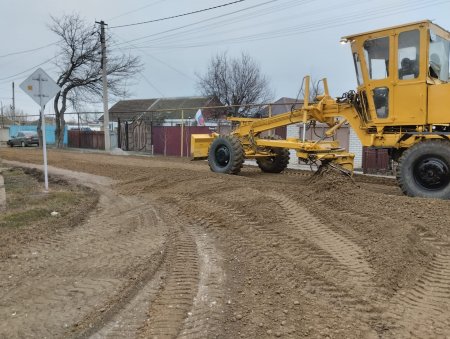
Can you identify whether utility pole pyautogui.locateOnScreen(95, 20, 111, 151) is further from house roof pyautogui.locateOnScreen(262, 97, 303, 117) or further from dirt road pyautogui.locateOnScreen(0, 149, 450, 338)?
dirt road pyautogui.locateOnScreen(0, 149, 450, 338)

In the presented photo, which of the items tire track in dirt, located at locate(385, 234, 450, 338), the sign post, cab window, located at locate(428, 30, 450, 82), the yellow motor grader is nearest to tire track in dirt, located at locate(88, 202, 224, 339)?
tire track in dirt, located at locate(385, 234, 450, 338)

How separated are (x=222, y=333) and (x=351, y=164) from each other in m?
7.83

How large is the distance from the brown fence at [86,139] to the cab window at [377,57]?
79.8ft

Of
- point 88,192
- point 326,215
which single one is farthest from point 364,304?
point 88,192

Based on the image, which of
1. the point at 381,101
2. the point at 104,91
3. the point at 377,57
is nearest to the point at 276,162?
the point at 381,101

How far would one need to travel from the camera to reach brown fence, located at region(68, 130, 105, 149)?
105 ft

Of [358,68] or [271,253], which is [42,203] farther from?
[358,68]

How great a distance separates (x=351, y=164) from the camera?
10906 mm

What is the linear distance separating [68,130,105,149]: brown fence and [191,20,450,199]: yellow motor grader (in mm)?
22850

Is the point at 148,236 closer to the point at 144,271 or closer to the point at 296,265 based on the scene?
the point at 144,271

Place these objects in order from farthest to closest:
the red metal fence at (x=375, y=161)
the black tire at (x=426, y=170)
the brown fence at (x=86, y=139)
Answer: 1. the brown fence at (x=86, y=139)
2. the red metal fence at (x=375, y=161)
3. the black tire at (x=426, y=170)

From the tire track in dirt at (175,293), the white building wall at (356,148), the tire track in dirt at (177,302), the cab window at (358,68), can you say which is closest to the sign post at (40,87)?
the tire track in dirt at (175,293)

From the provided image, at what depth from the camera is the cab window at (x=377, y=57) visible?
9766 mm

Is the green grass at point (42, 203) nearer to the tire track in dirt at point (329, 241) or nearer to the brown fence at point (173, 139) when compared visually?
the tire track in dirt at point (329, 241)
